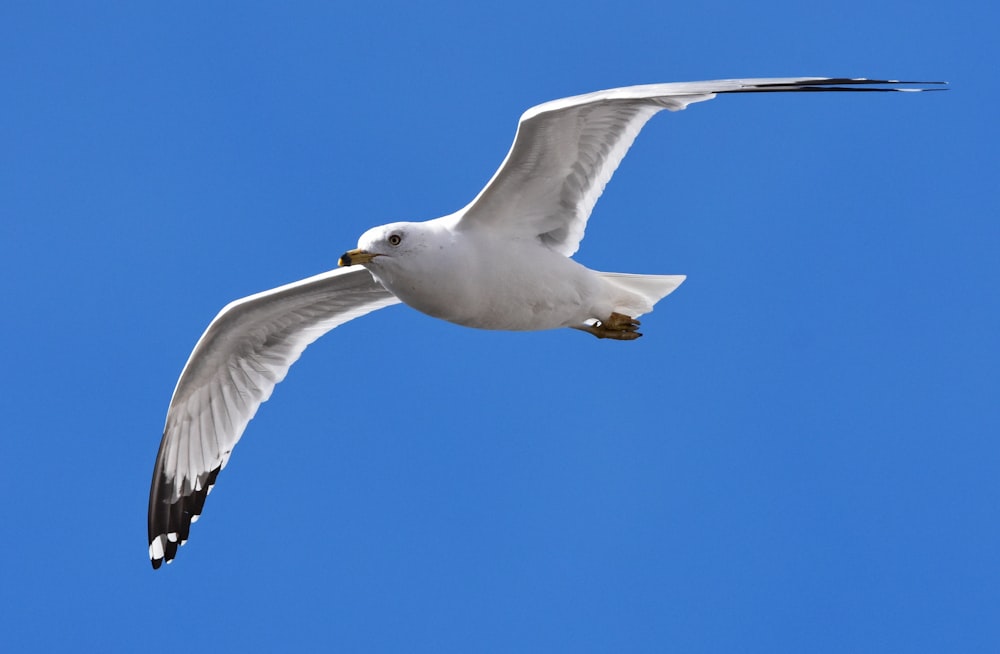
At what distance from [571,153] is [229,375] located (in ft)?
8.12

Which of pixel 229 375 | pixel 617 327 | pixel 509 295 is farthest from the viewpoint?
pixel 229 375

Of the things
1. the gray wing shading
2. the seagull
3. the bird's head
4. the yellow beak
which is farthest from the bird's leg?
the gray wing shading

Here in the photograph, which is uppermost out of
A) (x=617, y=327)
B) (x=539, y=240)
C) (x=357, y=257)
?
(x=539, y=240)

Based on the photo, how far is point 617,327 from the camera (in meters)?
6.03

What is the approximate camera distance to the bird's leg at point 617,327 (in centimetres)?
601

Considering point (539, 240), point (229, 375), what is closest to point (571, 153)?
point (539, 240)

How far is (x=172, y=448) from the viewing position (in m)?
7.36

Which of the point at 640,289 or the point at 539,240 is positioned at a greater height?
the point at 539,240

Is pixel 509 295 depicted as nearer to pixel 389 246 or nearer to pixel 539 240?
pixel 539 240

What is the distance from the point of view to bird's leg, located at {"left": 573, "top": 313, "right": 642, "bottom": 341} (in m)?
6.01

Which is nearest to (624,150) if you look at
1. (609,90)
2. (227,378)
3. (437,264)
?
(609,90)

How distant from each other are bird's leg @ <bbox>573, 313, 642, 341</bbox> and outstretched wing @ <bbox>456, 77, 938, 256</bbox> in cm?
36

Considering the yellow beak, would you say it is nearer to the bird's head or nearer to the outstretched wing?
the bird's head

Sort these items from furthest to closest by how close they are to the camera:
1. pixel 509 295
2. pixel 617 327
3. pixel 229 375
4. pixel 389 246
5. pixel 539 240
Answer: pixel 229 375 < pixel 617 327 < pixel 539 240 < pixel 509 295 < pixel 389 246
